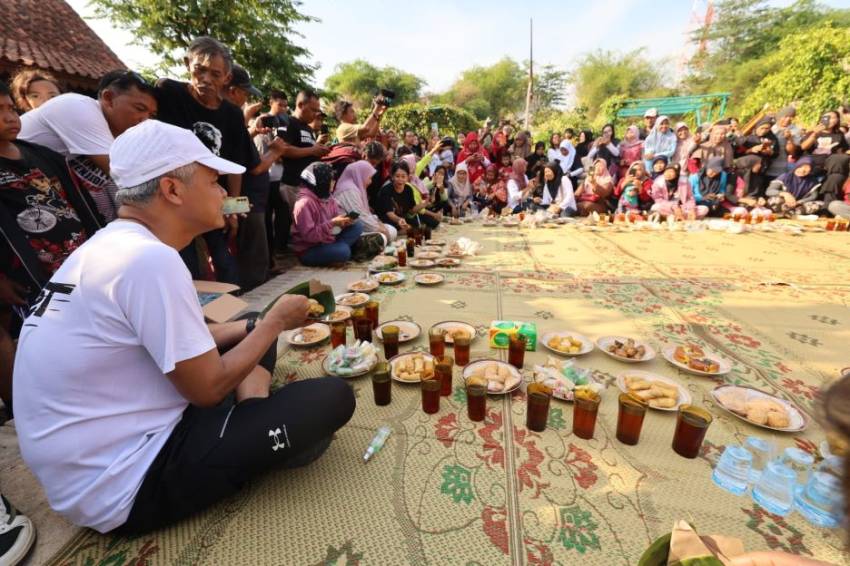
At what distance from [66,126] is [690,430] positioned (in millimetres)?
3373

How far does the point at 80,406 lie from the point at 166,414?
0.69ft

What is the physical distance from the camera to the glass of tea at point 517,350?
1.89 metres

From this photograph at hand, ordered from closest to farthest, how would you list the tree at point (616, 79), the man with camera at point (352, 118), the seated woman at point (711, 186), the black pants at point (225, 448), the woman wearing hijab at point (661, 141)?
the black pants at point (225, 448) < the man with camera at point (352, 118) < the seated woman at point (711, 186) < the woman wearing hijab at point (661, 141) < the tree at point (616, 79)

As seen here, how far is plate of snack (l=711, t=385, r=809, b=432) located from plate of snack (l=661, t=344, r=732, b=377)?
0.44 ft

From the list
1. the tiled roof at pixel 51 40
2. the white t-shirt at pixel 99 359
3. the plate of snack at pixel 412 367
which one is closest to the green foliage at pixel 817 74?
the plate of snack at pixel 412 367

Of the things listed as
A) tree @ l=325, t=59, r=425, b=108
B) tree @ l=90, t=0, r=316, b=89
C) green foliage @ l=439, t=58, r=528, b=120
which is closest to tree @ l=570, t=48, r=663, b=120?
green foliage @ l=439, t=58, r=528, b=120

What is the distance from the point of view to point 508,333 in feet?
6.76

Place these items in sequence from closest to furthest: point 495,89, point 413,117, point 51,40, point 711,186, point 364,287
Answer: point 364,287
point 711,186
point 51,40
point 413,117
point 495,89

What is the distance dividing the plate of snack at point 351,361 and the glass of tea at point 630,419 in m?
1.20

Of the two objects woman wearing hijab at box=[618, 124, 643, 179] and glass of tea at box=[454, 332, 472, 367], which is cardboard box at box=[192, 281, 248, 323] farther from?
woman wearing hijab at box=[618, 124, 643, 179]

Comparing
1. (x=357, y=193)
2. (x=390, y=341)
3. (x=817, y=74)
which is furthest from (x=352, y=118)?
(x=817, y=74)

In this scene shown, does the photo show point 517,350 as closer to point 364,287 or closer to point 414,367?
point 414,367

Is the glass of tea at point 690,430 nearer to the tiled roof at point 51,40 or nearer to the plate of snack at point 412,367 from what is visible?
the plate of snack at point 412,367

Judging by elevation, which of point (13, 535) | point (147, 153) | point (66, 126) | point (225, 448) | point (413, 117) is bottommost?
point (13, 535)
